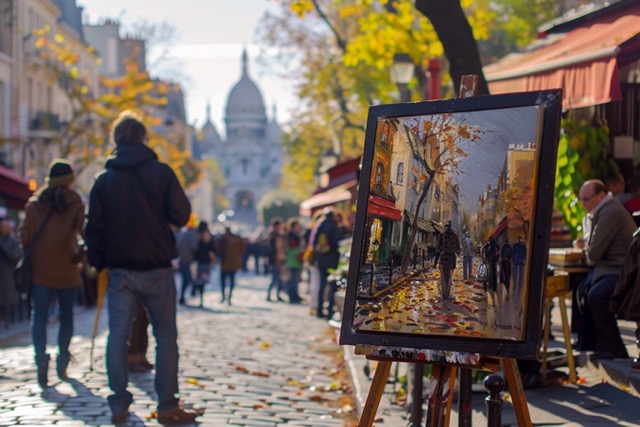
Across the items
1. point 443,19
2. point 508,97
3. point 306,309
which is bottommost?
point 306,309

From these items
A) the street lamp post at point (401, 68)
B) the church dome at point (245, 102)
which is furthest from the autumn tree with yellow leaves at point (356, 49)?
the church dome at point (245, 102)

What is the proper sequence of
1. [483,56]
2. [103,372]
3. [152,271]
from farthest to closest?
[483,56]
[103,372]
[152,271]

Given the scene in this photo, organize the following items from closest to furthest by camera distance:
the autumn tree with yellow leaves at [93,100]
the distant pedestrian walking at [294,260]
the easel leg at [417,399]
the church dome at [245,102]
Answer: the easel leg at [417,399], the distant pedestrian walking at [294,260], the autumn tree with yellow leaves at [93,100], the church dome at [245,102]

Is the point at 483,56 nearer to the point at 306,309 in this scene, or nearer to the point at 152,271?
the point at 306,309

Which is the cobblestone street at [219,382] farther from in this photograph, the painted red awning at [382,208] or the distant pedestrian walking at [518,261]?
the distant pedestrian walking at [518,261]

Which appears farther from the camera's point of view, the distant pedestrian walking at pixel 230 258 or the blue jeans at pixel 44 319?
the distant pedestrian walking at pixel 230 258

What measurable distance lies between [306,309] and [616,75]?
43.4 feet

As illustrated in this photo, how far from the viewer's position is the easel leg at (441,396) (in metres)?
5.52

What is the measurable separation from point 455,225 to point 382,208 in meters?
0.38

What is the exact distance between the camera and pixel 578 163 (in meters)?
12.3

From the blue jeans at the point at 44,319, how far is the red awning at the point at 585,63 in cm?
434

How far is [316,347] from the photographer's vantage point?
14031 mm

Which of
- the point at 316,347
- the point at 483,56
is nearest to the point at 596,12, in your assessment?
the point at 316,347

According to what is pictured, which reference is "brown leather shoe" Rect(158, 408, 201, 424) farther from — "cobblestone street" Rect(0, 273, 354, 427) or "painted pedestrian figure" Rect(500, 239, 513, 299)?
"painted pedestrian figure" Rect(500, 239, 513, 299)
